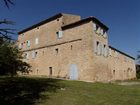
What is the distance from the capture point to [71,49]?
27.1 m

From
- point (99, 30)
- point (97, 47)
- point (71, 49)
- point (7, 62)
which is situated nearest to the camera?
point (7, 62)

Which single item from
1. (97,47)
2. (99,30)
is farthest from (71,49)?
(99,30)

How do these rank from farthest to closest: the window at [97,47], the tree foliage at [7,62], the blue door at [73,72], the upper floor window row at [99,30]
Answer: the upper floor window row at [99,30]
the blue door at [73,72]
the window at [97,47]
the tree foliage at [7,62]

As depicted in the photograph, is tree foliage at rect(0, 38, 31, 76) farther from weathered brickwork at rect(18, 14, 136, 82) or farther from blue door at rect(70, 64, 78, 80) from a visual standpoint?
blue door at rect(70, 64, 78, 80)

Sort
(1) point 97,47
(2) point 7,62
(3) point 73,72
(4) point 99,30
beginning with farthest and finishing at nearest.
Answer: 1. (4) point 99,30
2. (3) point 73,72
3. (1) point 97,47
4. (2) point 7,62

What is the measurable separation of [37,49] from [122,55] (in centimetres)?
1777

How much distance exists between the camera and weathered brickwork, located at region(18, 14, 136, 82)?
993 inches

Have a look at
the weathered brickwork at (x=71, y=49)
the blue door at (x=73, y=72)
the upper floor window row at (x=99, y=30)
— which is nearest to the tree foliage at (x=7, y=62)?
the weathered brickwork at (x=71, y=49)

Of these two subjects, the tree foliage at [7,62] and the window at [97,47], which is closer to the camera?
the tree foliage at [7,62]

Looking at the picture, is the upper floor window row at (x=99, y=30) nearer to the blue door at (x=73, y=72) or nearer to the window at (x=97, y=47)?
the window at (x=97, y=47)

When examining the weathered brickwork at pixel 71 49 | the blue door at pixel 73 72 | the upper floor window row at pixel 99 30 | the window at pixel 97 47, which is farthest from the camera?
the upper floor window row at pixel 99 30

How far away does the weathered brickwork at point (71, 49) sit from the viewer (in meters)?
25.2

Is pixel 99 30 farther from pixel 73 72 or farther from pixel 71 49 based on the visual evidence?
pixel 73 72

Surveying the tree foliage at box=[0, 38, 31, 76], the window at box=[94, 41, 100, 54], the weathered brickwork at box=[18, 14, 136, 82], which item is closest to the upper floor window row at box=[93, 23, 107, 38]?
the weathered brickwork at box=[18, 14, 136, 82]
